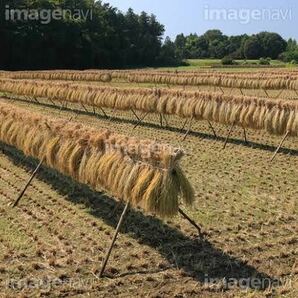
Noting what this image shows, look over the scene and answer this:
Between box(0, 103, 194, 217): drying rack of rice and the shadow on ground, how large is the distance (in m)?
0.87

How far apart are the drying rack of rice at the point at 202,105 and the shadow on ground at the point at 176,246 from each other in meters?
8.66

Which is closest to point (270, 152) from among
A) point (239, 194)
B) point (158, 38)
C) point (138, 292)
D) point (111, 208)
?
point (239, 194)

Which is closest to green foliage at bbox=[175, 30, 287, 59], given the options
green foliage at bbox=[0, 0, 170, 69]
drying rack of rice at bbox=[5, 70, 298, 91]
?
green foliage at bbox=[0, 0, 170, 69]

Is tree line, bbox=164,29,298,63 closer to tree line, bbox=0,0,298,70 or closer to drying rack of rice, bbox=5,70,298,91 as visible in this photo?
tree line, bbox=0,0,298,70

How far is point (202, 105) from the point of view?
76.0ft

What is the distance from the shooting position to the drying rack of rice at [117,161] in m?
9.78

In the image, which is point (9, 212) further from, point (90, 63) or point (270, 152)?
point (90, 63)

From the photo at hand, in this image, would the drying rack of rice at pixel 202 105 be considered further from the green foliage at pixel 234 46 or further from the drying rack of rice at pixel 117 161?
the green foliage at pixel 234 46

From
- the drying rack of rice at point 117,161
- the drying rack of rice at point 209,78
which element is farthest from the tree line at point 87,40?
the drying rack of rice at point 117,161

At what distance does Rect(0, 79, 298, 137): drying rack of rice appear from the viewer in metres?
20.0

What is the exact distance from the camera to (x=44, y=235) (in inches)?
448

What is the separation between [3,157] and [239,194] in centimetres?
943

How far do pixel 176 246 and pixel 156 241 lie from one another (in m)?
0.51

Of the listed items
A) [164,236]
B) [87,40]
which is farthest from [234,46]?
[164,236]
